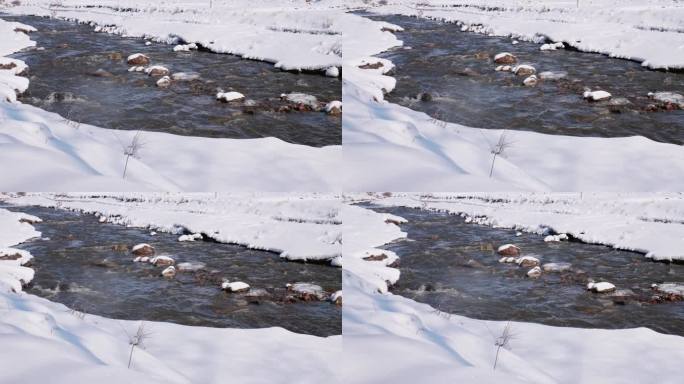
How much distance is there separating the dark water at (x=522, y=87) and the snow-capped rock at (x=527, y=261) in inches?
29.5

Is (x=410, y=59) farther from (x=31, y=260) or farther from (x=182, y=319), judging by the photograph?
(x=31, y=260)

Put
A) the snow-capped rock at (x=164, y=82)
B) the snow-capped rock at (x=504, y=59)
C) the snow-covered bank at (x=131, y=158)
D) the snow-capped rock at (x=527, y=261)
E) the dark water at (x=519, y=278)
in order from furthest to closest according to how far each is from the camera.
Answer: the snow-capped rock at (x=504, y=59) < the snow-capped rock at (x=164, y=82) < the snow-capped rock at (x=527, y=261) < the dark water at (x=519, y=278) < the snow-covered bank at (x=131, y=158)

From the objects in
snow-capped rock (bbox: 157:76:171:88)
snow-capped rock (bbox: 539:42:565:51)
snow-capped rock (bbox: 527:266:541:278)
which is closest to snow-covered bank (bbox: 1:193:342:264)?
snow-capped rock (bbox: 157:76:171:88)

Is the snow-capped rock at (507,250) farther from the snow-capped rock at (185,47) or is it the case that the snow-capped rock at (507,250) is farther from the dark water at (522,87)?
the snow-capped rock at (185,47)

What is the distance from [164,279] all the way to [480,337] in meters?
1.83

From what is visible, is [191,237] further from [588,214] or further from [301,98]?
[588,214]

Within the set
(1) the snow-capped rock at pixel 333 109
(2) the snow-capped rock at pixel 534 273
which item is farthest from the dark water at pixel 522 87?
(2) the snow-capped rock at pixel 534 273

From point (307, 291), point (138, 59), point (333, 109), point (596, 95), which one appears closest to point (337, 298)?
point (307, 291)

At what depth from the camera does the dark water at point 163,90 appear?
4984 millimetres

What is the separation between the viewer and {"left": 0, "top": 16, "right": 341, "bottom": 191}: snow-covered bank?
15.5 feet

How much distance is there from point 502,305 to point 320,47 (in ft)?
6.22

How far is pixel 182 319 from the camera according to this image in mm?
4855

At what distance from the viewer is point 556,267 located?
5.05 metres

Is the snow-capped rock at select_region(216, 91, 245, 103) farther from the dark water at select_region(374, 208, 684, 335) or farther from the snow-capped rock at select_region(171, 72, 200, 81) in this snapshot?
the dark water at select_region(374, 208, 684, 335)
